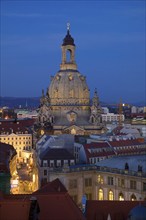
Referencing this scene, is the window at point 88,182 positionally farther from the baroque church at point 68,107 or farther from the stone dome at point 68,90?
the stone dome at point 68,90

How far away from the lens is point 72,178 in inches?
2569

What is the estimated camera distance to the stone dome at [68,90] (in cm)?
11821

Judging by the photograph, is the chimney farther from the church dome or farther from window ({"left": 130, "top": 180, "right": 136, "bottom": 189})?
the church dome

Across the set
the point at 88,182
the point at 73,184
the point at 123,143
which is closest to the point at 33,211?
the point at 73,184

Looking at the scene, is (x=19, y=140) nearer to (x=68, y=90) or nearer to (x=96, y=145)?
(x=68, y=90)

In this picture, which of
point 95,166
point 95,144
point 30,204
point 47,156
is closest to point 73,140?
point 95,144

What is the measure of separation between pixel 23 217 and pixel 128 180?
111 ft

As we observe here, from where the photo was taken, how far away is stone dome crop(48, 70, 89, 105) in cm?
11821

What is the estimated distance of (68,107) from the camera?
386 ft

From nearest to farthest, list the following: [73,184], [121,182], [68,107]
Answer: [121,182] < [73,184] < [68,107]

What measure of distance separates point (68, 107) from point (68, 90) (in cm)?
430

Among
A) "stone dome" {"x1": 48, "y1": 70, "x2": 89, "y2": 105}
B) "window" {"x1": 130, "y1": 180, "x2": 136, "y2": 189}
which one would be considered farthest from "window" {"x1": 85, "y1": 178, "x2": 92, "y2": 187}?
"stone dome" {"x1": 48, "y1": 70, "x2": 89, "y2": 105}

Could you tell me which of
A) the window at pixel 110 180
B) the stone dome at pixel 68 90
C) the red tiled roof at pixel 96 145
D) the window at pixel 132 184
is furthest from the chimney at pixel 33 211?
the stone dome at pixel 68 90

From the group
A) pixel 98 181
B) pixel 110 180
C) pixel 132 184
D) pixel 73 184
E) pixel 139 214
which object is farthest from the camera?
pixel 98 181
